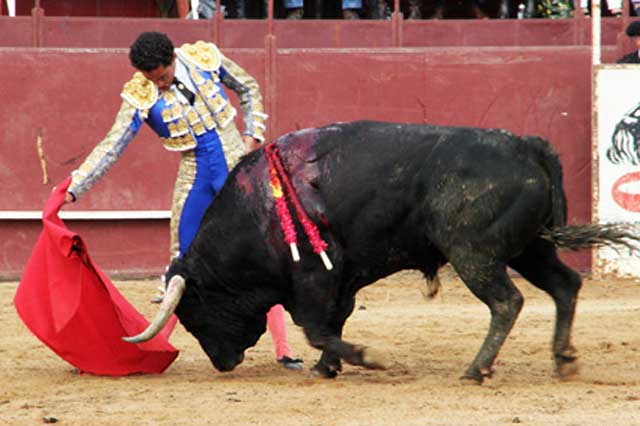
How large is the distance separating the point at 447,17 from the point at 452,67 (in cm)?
291

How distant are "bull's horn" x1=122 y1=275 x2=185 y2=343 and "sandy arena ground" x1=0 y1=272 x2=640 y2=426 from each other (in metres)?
0.19

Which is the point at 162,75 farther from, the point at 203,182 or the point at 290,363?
the point at 290,363

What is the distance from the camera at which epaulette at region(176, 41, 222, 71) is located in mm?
5844

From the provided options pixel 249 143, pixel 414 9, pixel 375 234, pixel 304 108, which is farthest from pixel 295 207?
pixel 414 9

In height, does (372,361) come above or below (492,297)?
below

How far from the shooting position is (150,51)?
18.2 feet

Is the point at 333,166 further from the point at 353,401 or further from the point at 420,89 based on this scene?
the point at 420,89

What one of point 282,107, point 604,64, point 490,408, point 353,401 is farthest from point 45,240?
point 604,64

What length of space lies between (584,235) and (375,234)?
801 millimetres

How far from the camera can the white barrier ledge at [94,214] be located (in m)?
9.59

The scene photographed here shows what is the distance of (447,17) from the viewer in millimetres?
12492

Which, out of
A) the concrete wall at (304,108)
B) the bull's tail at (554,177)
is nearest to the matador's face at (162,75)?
the bull's tail at (554,177)

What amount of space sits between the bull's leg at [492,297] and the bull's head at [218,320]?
36.5 inches

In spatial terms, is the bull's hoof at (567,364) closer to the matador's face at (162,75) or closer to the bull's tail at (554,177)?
the bull's tail at (554,177)
